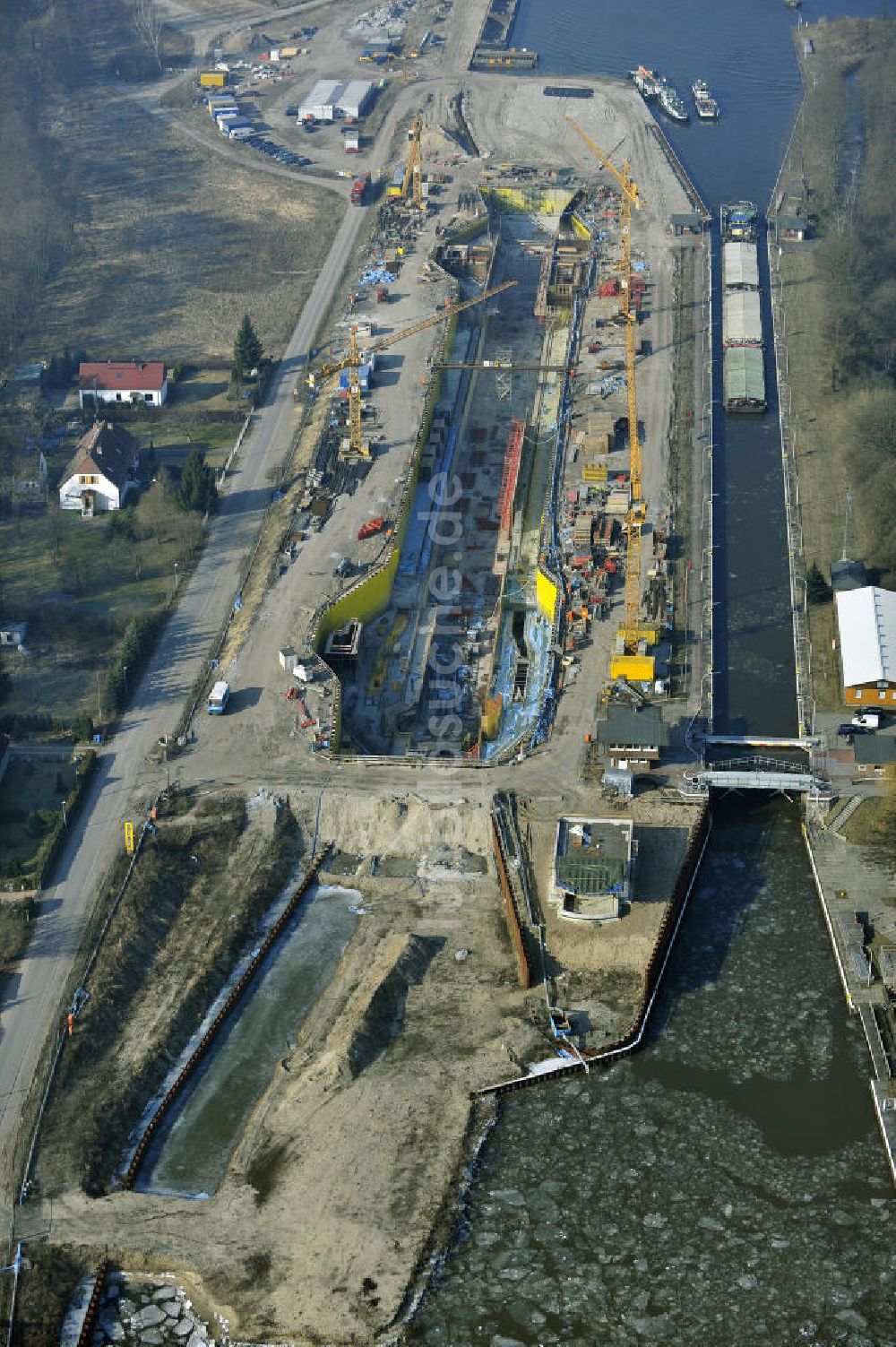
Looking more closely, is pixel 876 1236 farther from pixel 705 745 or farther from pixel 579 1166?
pixel 705 745

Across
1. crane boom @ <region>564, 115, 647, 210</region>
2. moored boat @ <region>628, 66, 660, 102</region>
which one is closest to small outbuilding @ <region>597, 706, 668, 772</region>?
crane boom @ <region>564, 115, 647, 210</region>

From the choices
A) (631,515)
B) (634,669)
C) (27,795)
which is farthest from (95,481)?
(634,669)

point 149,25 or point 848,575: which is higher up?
point 848,575

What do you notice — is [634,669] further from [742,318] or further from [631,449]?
[742,318]

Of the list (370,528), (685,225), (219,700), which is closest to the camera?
(219,700)

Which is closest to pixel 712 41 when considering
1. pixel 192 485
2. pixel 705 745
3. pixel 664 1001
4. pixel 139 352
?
pixel 139 352
